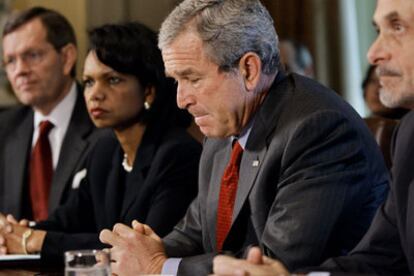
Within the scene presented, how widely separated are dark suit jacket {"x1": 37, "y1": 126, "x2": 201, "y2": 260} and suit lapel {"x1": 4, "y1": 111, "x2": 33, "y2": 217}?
1.77ft

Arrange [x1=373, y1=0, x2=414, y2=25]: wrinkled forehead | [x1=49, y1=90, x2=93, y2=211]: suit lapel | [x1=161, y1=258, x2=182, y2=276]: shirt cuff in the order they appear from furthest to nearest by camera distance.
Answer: [x1=49, y1=90, x2=93, y2=211]: suit lapel < [x1=161, y1=258, x2=182, y2=276]: shirt cuff < [x1=373, y1=0, x2=414, y2=25]: wrinkled forehead

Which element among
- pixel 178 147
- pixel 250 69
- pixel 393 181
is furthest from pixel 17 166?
pixel 393 181

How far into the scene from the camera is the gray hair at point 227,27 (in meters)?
2.71

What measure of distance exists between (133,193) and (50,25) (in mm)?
1508

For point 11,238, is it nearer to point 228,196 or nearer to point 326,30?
point 228,196

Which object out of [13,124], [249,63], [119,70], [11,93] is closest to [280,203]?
[249,63]

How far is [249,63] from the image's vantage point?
2.75 m

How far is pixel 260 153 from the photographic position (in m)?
2.70

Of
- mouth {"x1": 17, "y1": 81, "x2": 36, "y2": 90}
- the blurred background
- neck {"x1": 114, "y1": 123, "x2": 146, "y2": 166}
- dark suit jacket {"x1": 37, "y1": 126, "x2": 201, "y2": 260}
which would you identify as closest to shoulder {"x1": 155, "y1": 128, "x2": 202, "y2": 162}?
dark suit jacket {"x1": 37, "y1": 126, "x2": 201, "y2": 260}

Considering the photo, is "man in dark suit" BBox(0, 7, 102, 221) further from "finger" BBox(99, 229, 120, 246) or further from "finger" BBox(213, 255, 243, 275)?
"finger" BBox(213, 255, 243, 275)

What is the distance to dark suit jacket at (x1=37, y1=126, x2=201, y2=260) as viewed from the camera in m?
3.33

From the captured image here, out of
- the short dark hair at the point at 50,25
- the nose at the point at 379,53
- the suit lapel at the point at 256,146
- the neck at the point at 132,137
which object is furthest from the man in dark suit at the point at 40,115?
the nose at the point at 379,53

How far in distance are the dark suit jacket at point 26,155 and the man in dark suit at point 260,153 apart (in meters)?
1.29

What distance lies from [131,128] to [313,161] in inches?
46.2
